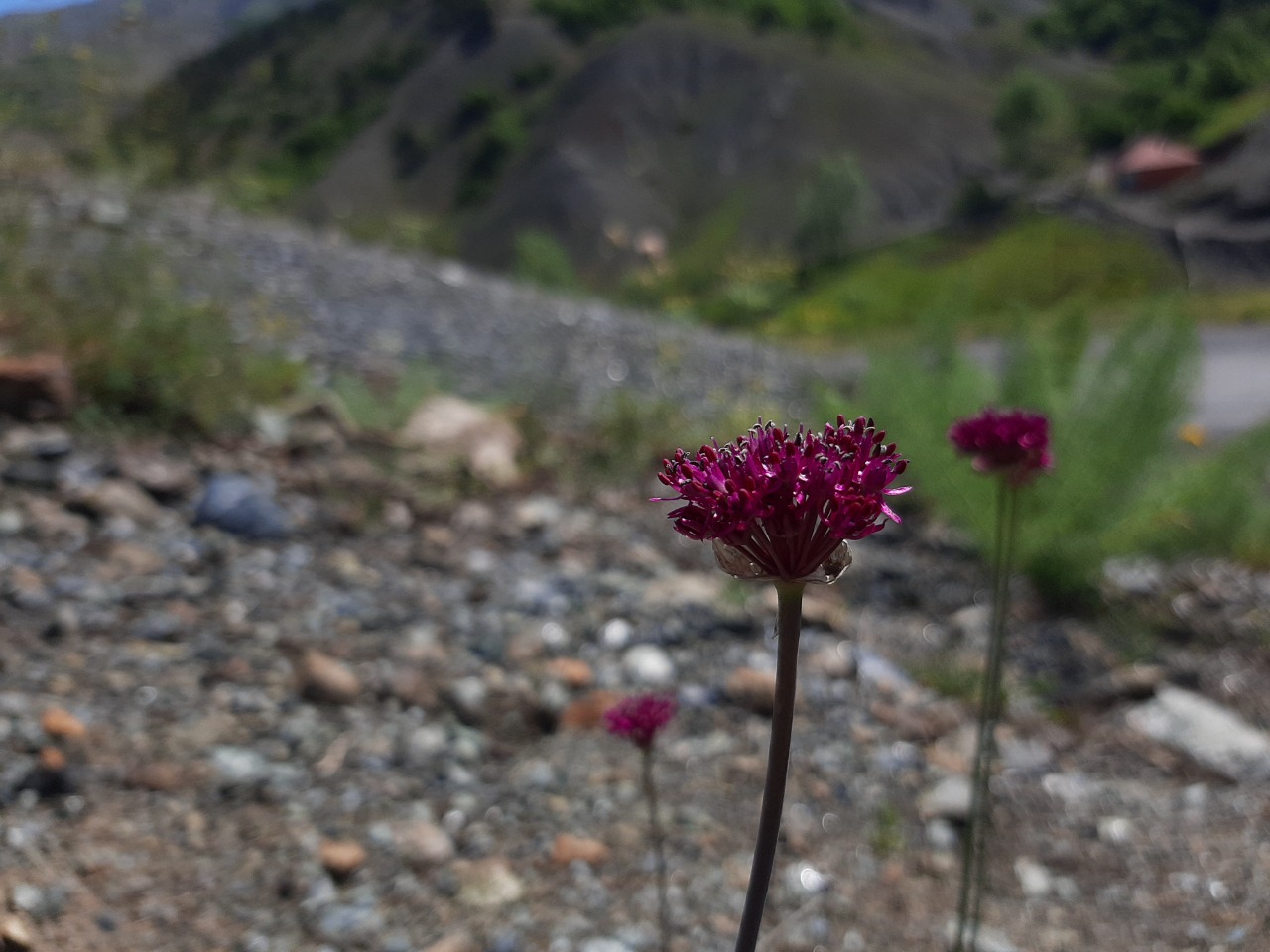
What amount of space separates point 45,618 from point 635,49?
101 m

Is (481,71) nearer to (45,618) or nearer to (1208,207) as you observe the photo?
(1208,207)

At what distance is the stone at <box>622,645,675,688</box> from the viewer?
310 centimetres

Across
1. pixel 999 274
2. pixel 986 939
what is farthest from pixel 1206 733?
pixel 999 274

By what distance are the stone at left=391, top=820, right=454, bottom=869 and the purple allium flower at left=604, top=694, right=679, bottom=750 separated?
73cm

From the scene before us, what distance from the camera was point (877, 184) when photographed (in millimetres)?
74750

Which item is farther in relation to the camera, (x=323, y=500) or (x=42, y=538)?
(x=323, y=500)

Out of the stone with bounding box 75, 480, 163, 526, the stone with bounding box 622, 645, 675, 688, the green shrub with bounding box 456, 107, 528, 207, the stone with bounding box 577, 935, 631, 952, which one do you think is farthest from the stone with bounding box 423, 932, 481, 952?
the green shrub with bounding box 456, 107, 528, 207

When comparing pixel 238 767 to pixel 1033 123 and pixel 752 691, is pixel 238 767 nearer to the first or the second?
pixel 752 691

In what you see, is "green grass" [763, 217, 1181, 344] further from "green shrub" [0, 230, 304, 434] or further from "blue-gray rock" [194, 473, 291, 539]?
"blue-gray rock" [194, 473, 291, 539]

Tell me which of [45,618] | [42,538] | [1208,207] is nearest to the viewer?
[45,618]

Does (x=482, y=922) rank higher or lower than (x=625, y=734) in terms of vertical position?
lower

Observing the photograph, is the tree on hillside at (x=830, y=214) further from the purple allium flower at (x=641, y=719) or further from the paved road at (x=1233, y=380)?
the purple allium flower at (x=641, y=719)

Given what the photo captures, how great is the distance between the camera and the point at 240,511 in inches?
144

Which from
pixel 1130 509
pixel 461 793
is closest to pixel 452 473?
pixel 461 793
